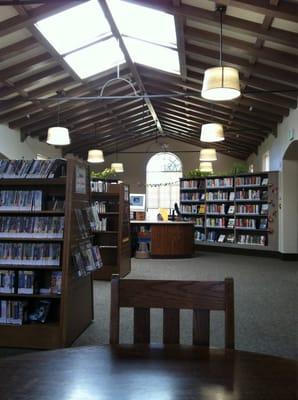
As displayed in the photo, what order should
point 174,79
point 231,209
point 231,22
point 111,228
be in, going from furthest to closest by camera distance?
point 231,209 → point 174,79 → point 111,228 → point 231,22

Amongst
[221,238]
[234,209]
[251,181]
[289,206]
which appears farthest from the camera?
[221,238]

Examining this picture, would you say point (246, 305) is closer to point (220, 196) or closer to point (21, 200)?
point (21, 200)

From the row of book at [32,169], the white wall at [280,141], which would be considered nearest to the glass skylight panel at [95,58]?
the white wall at [280,141]

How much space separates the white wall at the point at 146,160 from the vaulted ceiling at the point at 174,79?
84.3 inches

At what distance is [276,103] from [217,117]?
342 centimetres

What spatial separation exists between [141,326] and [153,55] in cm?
759

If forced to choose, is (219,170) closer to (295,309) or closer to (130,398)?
(295,309)

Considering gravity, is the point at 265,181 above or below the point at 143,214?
above

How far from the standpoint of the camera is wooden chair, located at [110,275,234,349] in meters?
1.50

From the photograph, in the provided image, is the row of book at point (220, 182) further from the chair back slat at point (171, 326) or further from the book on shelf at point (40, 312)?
the chair back slat at point (171, 326)

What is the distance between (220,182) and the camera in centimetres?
1146

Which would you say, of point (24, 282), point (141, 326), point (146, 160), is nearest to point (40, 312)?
point (24, 282)

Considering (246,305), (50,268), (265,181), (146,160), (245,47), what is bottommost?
(246,305)

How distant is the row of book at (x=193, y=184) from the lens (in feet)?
39.4
